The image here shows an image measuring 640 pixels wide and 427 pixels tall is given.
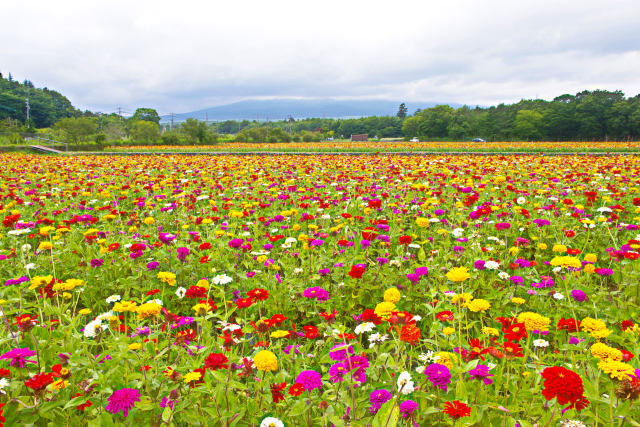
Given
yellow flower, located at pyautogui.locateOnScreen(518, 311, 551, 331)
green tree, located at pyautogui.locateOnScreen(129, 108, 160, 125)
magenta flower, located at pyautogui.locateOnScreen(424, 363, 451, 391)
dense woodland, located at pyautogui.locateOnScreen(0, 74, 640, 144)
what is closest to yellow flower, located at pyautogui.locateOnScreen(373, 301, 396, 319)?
magenta flower, located at pyautogui.locateOnScreen(424, 363, 451, 391)

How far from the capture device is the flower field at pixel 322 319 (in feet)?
5.00

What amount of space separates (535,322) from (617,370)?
40cm

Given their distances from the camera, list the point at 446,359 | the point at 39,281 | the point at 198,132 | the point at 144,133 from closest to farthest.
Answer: the point at 446,359
the point at 39,281
the point at 144,133
the point at 198,132

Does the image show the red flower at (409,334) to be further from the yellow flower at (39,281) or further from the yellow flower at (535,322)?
the yellow flower at (39,281)

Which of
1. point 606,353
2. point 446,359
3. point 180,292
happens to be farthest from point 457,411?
point 180,292

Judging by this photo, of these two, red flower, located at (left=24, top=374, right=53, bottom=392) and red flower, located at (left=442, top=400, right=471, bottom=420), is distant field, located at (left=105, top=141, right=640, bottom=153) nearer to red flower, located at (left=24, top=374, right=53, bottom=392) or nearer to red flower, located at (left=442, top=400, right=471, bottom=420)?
red flower, located at (left=442, top=400, right=471, bottom=420)

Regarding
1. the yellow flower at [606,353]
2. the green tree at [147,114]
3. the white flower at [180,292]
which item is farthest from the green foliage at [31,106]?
the yellow flower at [606,353]

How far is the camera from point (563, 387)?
3.85ft

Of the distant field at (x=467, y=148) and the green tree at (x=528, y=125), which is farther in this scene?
the green tree at (x=528, y=125)

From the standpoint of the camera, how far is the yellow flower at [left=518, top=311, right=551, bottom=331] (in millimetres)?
1704

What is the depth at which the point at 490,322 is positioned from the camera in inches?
117

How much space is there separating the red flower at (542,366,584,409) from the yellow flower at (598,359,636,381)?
25 centimetres

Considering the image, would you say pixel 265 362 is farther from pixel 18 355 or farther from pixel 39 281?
pixel 39 281

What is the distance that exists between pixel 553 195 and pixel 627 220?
4.15 feet
